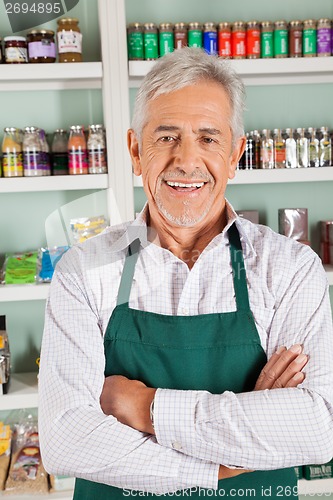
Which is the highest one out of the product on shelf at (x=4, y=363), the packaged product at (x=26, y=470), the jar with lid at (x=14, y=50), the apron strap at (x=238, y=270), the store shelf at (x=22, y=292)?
the jar with lid at (x=14, y=50)

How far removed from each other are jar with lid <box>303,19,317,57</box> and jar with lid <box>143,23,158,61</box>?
1.59ft

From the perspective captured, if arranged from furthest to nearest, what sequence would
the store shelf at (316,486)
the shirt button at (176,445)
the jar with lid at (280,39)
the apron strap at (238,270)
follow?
the store shelf at (316,486)
the jar with lid at (280,39)
the apron strap at (238,270)
the shirt button at (176,445)

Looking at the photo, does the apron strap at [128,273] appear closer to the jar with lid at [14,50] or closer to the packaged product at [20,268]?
the packaged product at [20,268]

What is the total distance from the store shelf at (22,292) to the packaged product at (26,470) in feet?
1.78

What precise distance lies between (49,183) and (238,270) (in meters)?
1.15

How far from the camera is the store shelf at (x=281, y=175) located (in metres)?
2.12

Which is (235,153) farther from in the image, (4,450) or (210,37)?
(4,450)

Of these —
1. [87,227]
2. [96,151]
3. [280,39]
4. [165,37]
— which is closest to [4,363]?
[87,227]

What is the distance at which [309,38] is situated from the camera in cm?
210

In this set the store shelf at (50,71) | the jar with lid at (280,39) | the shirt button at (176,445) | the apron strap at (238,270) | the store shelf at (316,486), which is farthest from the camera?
the store shelf at (316,486)

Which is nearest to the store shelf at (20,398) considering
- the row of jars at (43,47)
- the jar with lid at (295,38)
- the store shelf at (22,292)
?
the store shelf at (22,292)

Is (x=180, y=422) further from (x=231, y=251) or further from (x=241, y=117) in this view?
(x=241, y=117)

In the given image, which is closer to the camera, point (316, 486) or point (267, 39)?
point (267, 39)

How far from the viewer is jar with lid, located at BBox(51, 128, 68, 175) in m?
2.10
